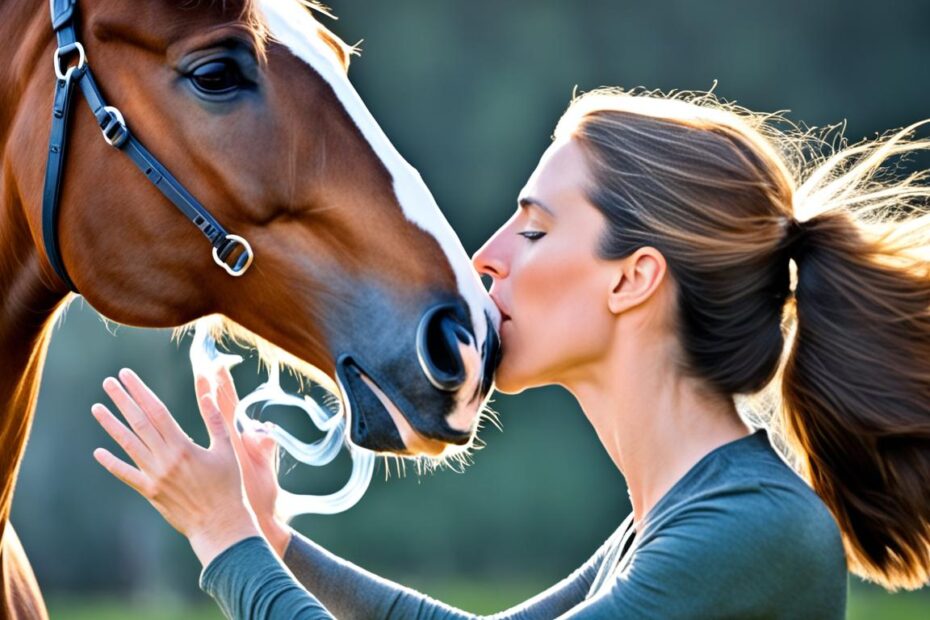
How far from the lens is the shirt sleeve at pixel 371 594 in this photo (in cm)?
229

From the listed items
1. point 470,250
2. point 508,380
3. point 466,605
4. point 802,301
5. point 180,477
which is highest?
point 180,477

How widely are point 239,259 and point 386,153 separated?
0.98 ft

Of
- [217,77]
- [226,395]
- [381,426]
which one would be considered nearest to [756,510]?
[381,426]

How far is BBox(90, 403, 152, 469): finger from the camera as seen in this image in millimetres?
1843

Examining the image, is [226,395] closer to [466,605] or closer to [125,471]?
[125,471]

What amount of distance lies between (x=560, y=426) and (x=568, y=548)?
1020mm

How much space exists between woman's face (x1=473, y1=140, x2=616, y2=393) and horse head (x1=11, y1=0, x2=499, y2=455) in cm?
6

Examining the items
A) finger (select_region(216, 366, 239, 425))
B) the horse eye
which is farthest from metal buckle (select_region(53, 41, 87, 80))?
finger (select_region(216, 366, 239, 425))

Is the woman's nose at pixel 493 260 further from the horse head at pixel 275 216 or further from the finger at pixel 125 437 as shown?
the finger at pixel 125 437

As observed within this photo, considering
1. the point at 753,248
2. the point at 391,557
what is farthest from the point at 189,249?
the point at 391,557

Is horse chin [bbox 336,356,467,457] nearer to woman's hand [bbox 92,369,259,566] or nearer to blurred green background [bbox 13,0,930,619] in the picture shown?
woman's hand [bbox 92,369,259,566]

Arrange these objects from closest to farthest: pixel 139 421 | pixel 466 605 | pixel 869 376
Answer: pixel 139 421 < pixel 869 376 < pixel 466 605

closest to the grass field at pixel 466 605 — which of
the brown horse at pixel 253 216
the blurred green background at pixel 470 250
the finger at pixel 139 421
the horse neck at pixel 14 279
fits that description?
the blurred green background at pixel 470 250

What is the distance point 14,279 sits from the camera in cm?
226
